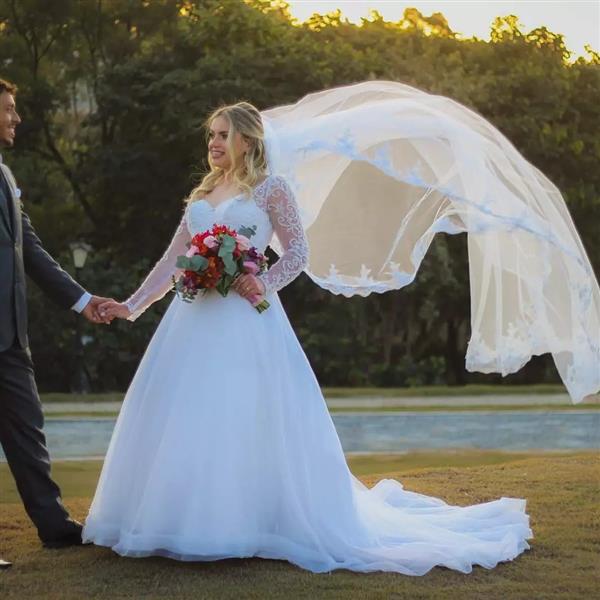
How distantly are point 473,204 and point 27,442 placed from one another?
2.77 m

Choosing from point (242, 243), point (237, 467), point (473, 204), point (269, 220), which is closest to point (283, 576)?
point (237, 467)

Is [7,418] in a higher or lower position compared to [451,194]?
lower

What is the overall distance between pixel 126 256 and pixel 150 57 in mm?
5073

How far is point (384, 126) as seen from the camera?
625 centimetres

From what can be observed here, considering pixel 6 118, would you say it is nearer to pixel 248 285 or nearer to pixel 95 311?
pixel 95 311

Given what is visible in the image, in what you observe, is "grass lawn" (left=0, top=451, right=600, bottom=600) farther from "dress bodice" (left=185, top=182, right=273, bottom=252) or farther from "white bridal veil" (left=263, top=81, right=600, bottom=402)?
"dress bodice" (left=185, top=182, right=273, bottom=252)

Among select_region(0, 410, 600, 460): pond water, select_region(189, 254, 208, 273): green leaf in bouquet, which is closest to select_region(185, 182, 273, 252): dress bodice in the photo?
select_region(189, 254, 208, 273): green leaf in bouquet

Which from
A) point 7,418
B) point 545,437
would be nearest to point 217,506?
point 7,418

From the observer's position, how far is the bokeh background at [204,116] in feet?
85.8

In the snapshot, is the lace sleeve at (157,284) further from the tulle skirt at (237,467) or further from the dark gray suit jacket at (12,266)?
the dark gray suit jacket at (12,266)

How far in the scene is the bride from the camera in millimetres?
5574

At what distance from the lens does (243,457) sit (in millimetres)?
5633

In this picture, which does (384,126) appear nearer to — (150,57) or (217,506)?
(217,506)

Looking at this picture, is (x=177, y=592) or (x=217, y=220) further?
(x=217, y=220)
